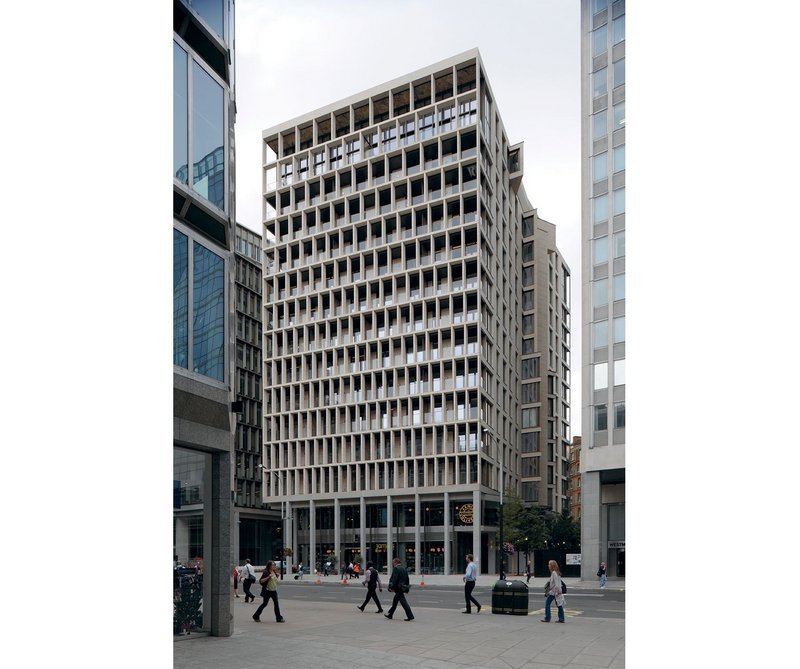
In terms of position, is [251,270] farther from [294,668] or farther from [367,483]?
[294,668]

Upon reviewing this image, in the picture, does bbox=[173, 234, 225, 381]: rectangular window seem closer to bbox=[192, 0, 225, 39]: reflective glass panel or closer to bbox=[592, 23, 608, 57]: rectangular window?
bbox=[192, 0, 225, 39]: reflective glass panel

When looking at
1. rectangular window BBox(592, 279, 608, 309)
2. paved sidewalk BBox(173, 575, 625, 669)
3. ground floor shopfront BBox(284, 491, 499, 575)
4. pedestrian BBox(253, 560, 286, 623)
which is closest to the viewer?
paved sidewalk BBox(173, 575, 625, 669)

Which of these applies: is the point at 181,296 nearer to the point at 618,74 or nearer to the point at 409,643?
the point at 409,643

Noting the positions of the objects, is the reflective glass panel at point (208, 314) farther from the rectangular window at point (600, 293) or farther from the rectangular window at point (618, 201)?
the rectangular window at point (618, 201)

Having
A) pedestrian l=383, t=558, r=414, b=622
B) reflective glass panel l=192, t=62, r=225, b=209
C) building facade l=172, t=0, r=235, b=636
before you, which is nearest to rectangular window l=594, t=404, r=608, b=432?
pedestrian l=383, t=558, r=414, b=622

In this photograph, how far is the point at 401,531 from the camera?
75000 millimetres

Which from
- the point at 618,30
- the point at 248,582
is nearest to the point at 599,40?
the point at 618,30

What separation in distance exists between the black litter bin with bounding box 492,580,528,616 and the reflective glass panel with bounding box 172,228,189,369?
42.3 ft

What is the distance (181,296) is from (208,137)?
10.9 ft

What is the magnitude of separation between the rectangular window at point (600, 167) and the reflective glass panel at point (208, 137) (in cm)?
3644

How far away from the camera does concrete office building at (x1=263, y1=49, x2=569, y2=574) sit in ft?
235
